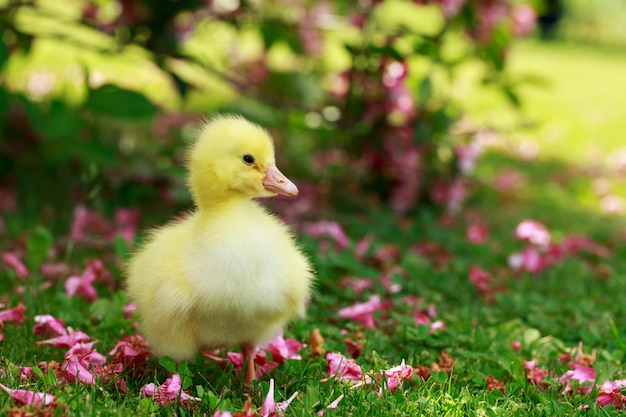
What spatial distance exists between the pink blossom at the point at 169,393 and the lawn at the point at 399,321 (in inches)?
0.4

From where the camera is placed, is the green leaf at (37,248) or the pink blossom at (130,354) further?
the green leaf at (37,248)

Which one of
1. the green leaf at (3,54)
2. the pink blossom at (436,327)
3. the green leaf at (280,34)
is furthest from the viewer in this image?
the green leaf at (280,34)

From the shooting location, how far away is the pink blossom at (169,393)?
2.45m

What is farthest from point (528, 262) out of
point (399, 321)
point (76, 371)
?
point (76, 371)

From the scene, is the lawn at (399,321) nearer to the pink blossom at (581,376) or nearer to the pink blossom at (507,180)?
the pink blossom at (581,376)

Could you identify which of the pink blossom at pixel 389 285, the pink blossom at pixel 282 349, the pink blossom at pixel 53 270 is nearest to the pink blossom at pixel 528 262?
the pink blossom at pixel 389 285

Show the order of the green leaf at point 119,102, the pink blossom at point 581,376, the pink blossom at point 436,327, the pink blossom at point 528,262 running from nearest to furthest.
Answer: the pink blossom at point 581,376 < the pink blossom at point 436,327 < the green leaf at point 119,102 < the pink blossom at point 528,262

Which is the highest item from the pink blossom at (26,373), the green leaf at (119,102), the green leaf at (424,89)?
the green leaf at (424,89)

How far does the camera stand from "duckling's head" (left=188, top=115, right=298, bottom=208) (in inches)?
97.9

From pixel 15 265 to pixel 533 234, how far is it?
2.72 m

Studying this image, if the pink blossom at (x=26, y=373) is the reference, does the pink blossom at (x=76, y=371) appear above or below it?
above

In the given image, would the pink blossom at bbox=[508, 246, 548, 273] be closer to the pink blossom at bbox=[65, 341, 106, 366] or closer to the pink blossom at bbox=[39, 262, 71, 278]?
the pink blossom at bbox=[39, 262, 71, 278]

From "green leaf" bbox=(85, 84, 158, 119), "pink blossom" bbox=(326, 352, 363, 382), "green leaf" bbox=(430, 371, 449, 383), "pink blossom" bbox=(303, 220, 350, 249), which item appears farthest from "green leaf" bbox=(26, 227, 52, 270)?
"green leaf" bbox=(430, 371, 449, 383)

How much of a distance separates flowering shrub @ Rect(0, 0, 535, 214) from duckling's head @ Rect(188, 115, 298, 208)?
1.77 metres
